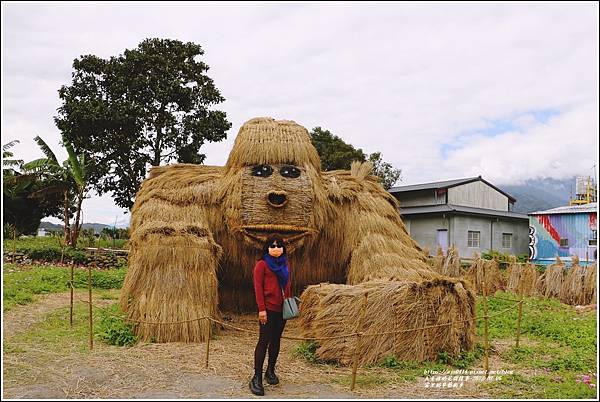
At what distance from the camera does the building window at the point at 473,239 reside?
21.0 metres

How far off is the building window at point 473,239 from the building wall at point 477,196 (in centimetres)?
179

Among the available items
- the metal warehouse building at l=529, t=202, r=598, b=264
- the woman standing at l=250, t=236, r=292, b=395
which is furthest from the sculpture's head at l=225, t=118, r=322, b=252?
the metal warehouse building at l=529, t=202, r=598, b=264

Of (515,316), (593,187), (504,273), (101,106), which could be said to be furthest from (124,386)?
(593,187)

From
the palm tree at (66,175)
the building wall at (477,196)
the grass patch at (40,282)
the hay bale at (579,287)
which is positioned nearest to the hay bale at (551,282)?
the hay bale at (579,287)

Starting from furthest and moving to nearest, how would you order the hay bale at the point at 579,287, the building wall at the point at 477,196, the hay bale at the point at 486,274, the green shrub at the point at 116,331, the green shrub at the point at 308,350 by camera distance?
1. the building wall at the point at 477,196
2. the hay bale at the point at 486,274
3. the hay bale at the point at 579,287
4. the green shrub at the point at 116,331
5. the green shrub at the point at 308,350

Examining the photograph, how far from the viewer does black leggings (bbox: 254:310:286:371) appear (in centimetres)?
495

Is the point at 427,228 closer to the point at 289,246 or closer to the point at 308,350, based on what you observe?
the point at 289,246

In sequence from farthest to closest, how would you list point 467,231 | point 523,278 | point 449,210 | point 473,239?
point 473,239
point 467,231
point 449,210
point 523,278

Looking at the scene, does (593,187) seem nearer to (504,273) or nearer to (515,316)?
(504,273)

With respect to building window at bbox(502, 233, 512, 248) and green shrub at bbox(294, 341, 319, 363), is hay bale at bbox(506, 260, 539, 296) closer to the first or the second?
green shrub at bbox(294, 341, 319, 363)

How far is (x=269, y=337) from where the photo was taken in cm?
504

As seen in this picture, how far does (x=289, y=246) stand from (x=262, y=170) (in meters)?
1.10

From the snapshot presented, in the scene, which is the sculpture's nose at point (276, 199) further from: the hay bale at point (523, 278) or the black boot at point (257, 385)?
the hay bale at point (523, 278)

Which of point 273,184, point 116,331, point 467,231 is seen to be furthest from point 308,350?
point 467,231
